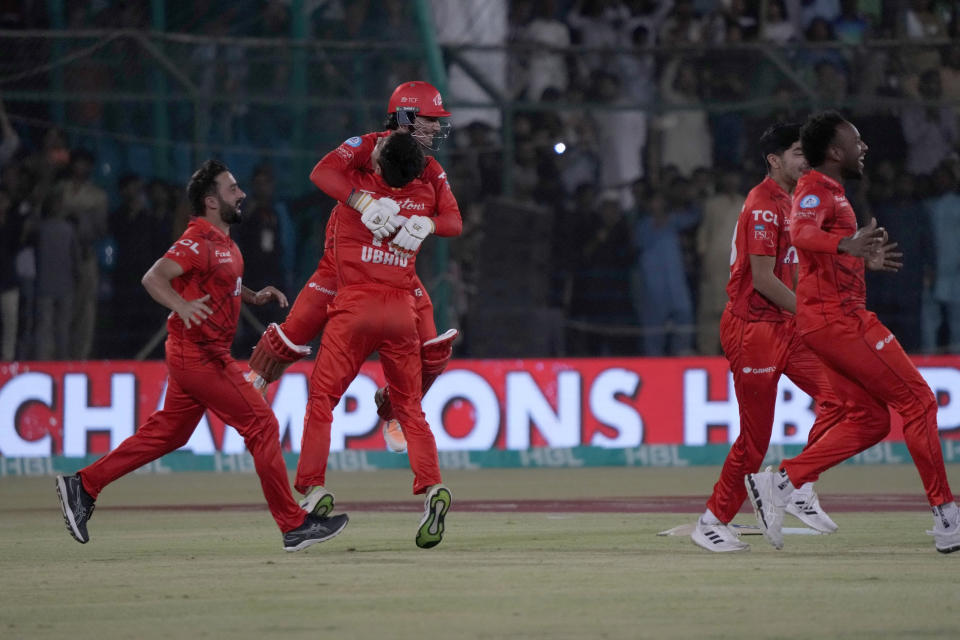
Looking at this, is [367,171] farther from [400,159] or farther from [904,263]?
[904,263]

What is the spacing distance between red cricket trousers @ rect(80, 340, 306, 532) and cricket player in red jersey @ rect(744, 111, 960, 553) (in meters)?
2.58

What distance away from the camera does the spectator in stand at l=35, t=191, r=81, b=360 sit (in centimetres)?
1723

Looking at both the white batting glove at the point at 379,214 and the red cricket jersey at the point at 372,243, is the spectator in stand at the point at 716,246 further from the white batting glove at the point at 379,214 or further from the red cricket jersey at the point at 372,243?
the white batting glove at the point at 379,214

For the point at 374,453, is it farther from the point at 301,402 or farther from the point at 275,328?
the point at 275,328

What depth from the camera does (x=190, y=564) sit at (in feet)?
28.5

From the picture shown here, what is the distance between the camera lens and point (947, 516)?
28.3ft

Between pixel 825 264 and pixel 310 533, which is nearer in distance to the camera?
pixel 825 264

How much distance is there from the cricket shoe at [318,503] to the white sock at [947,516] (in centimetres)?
328

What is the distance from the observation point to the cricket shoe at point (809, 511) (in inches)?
404

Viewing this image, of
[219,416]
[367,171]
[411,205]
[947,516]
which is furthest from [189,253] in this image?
[947,516]

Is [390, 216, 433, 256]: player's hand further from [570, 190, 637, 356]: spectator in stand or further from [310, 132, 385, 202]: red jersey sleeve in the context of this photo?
[570, 190, 637, 356]: spectator in stand

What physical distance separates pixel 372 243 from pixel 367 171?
1.75ft

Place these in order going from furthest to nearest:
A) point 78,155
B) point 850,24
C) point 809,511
Result: point 850,24
point 78,155
point 809,511

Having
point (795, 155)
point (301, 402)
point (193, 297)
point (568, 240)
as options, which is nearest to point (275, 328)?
point (193, 297)
